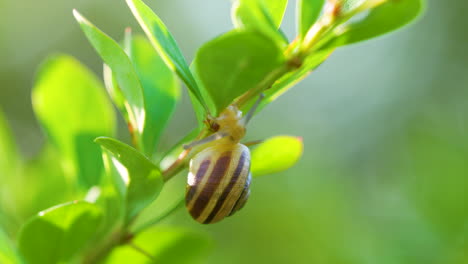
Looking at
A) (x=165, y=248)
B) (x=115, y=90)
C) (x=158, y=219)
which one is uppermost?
(x=115, y=90)

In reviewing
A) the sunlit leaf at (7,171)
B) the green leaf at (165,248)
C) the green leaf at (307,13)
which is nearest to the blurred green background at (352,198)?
the sunlit leaf at (7,171)

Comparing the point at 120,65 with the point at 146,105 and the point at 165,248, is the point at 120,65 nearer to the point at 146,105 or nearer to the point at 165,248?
the point at 146,105

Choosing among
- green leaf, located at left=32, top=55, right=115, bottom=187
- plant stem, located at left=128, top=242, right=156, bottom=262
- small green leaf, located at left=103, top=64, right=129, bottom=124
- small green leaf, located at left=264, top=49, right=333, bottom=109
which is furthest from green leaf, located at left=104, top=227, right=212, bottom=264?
small green leaf, located at left=264, top=49, right=333, bottom=109

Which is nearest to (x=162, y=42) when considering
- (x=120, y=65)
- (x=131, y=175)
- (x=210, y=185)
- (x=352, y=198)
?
(x=120, y=65)

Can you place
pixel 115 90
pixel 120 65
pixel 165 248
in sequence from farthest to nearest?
1. pixel 165 248
2. pixel 115 90
3. pixel 120 65

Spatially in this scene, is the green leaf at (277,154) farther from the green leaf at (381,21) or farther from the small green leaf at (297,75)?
the green leaf at (381,21)

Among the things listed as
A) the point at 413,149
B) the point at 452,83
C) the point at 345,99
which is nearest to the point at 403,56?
Answer: the point at 345,99

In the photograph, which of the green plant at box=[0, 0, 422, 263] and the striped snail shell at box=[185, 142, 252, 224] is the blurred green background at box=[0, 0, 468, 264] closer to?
the green plant at box=[0, 0, 422, 263]
